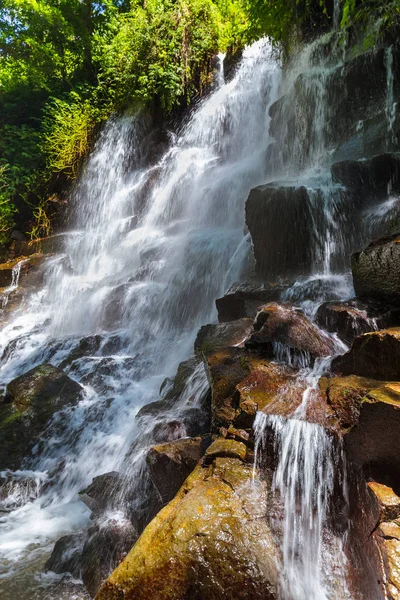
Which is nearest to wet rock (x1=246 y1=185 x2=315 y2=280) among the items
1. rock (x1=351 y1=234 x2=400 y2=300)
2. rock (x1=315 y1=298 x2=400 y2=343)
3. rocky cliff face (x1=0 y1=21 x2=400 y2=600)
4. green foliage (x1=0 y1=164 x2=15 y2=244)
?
rocky cliff face (x1=0 y1=21 x2=400 y2=600)

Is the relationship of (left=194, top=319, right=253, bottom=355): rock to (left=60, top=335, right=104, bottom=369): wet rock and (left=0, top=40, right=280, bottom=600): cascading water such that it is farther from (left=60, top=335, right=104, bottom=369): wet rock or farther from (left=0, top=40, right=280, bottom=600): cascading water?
(left=60, top=335, right=104, bottom=369): wet rock

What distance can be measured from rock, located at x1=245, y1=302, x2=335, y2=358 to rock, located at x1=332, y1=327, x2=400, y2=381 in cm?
43

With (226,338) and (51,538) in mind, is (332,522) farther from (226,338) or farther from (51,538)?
(51,538)

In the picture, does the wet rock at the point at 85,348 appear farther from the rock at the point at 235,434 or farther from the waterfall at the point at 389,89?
the waterfall at the point at 389,89

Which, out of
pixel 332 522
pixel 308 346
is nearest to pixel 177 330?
pixel 308 346

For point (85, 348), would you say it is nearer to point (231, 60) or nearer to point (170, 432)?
point (170, 432)

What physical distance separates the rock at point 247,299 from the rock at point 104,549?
307cm

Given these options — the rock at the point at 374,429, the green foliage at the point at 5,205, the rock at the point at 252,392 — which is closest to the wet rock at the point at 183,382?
the rock at the point at 252,392

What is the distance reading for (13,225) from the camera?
41.2 ft

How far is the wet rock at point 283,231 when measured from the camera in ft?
20.8

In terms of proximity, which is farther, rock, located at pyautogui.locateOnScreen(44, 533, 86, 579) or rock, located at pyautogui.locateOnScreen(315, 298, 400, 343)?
rock, located at pyautogui.locateOnScreen(315, 298, 400, 343)

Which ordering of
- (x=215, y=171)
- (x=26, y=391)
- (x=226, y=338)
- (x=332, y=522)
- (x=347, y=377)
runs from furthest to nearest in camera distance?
(x=215, y=171) < (x=26, y=391) < (x=226, y=338) < (x=347, y=377) < (x=332, y=522)

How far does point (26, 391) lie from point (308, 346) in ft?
14.6

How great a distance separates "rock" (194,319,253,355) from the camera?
14.4 feet
